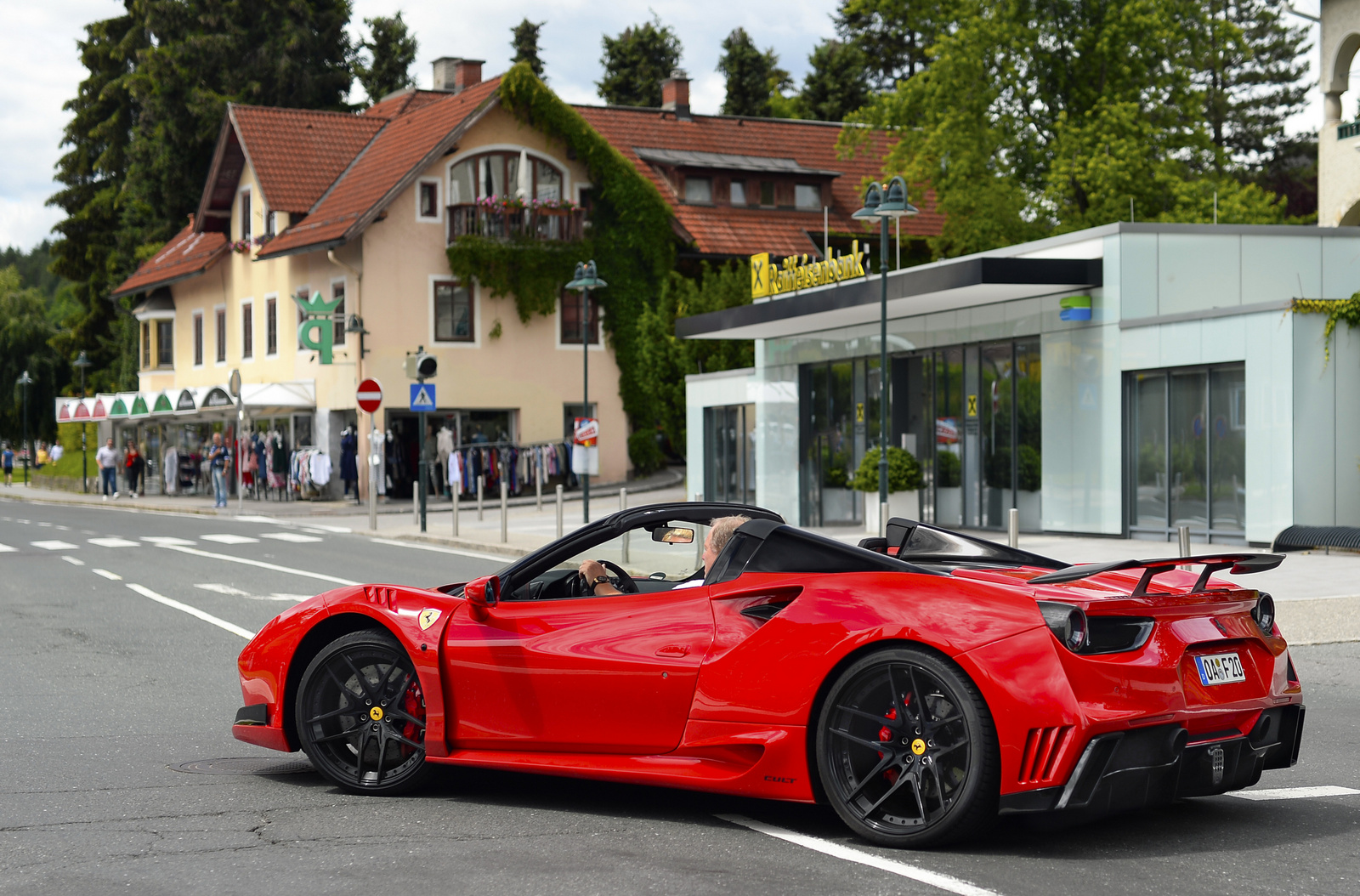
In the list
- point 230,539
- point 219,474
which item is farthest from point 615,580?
point 219,474

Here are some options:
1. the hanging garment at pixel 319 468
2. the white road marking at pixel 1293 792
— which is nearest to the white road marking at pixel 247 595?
the white road marking at pixel 1293 792

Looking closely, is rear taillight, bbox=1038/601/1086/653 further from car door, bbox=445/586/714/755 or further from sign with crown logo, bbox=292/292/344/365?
sign with crown logo, bbox=292/292/344/365

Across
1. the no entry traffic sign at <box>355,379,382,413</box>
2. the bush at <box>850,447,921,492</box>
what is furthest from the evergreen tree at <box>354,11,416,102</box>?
the bush at <box>850,447,921,492</box>

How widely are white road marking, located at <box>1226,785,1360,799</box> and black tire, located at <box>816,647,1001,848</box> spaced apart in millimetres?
1695

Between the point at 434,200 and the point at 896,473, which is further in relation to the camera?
the point at 434,200

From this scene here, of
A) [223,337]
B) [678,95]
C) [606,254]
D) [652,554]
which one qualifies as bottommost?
[652,554]

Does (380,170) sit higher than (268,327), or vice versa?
(380,170)

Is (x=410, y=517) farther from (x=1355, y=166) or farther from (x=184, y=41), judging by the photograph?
(x=184, y=41)

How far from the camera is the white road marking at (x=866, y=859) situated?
470cm

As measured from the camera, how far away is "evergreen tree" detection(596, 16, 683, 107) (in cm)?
6869

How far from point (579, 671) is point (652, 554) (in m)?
0.79

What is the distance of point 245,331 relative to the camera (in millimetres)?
48750

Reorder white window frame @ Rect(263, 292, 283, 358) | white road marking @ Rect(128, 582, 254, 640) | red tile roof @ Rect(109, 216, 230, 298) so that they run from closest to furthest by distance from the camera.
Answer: white road marking @ Rect(128, 582, 254, 640) → white window frame @ Rect(263, 292, 283, 358) → red tile roof @ Rect(109, 216, 230, 298)

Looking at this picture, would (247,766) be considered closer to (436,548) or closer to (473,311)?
(436,548)
